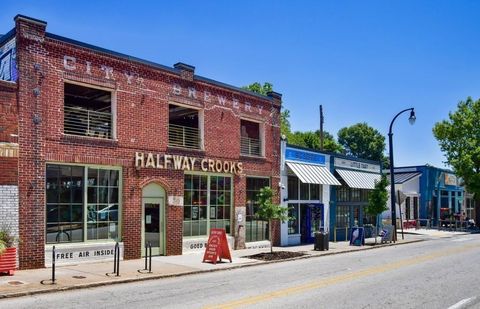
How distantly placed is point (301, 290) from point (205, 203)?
917 centimetres

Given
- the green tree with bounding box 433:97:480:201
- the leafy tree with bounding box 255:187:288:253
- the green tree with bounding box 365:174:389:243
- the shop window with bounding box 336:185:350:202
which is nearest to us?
the leafy tree with bounding box 255:187:288:253

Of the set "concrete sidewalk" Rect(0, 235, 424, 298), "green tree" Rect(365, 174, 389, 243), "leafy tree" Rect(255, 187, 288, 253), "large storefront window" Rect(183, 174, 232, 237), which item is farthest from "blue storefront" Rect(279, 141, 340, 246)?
"concrete sidewalk" Rect(0, 235, 424, 298)

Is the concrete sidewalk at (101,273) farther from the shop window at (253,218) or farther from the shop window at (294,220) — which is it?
the shop window at (294,220)

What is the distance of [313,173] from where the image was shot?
25297mm

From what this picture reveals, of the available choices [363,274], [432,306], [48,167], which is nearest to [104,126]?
[48,167]

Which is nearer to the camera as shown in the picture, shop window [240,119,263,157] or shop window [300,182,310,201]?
shop window [240,119,263,157]

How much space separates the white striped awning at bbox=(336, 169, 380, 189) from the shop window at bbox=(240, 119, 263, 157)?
6.67 metres

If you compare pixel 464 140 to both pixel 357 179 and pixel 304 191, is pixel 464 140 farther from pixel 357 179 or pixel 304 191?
pixel 304 191

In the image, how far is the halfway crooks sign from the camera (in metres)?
17.6

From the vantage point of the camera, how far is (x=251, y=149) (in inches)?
900

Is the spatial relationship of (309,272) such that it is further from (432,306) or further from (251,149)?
(251,149)

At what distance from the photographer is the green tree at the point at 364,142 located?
253 ft

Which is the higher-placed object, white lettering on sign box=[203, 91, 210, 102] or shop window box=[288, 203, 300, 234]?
white lettering on sign box=[203, 91, 210, 102]

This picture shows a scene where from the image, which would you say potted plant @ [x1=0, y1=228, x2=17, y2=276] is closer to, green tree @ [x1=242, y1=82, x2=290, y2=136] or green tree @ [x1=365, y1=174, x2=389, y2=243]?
green tree @ [x1=365, y1=174, x2=389, y2=243]
